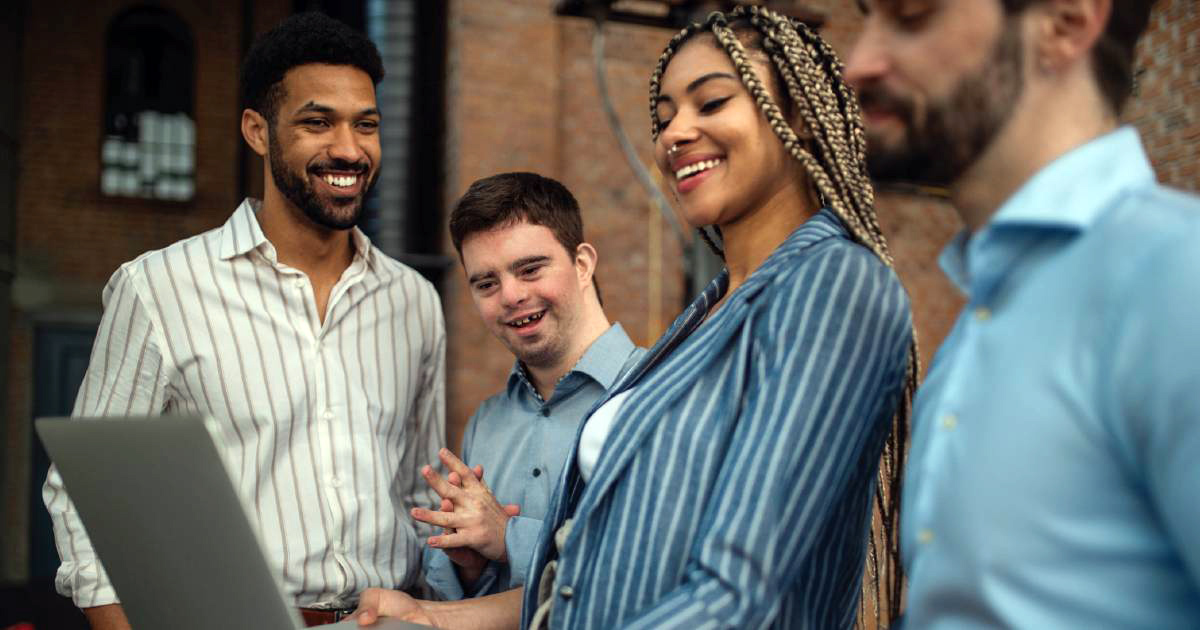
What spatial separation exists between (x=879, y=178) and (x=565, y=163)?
5494 mm

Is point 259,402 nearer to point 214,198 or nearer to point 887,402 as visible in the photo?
point 887,402

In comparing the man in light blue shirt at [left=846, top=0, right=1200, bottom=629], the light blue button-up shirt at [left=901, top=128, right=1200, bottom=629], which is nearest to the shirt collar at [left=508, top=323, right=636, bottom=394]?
the man in light blue shirt at [left=846, top=0, right=1200, bottom=629]

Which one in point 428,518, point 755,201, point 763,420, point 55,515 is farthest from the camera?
point 55,515

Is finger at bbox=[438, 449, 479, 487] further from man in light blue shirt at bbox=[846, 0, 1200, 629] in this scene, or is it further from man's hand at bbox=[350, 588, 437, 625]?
man in light blue shirt at bbox=[846, 0, 1200, 629]

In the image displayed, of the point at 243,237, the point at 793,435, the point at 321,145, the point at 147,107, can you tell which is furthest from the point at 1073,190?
the point at 147,107

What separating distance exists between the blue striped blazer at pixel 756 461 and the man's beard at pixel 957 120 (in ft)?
0.94

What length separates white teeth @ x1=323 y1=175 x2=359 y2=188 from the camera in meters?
2.19

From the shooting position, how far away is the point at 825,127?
147 cm

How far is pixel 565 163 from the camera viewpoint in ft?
21.4

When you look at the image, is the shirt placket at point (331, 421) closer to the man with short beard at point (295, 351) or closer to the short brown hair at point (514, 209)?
the man with short beard at point (295, 351)

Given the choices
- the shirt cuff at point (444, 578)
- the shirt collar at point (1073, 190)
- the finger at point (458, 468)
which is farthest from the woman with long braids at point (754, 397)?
the shirt cuff at point (444, 578)

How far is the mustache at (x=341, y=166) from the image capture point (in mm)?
2176

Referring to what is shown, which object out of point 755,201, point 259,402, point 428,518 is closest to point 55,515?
point 259,402

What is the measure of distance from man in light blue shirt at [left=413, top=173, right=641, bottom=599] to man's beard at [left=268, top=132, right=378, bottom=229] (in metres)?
0.22
